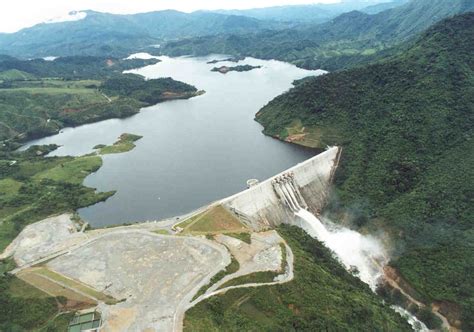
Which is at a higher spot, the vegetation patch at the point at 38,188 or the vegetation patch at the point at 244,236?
the vegetation patch at the point at 244,236

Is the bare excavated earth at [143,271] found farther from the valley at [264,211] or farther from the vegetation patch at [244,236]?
the vegetation patch at [244,236]

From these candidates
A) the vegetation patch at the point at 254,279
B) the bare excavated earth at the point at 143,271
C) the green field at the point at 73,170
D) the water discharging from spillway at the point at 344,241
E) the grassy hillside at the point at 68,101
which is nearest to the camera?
the bare excavated earth at the point at 143,271

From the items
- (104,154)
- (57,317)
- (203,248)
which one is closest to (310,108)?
(104,154)

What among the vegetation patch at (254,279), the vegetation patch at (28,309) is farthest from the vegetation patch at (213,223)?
the vegetation patch at (28,309)

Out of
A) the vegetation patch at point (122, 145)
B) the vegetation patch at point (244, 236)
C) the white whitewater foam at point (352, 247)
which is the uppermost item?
the vegetation patch at point (244, 236)

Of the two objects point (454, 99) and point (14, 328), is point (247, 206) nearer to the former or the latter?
point (14, 328)

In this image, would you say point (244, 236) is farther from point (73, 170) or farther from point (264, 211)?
point (73, 170)
